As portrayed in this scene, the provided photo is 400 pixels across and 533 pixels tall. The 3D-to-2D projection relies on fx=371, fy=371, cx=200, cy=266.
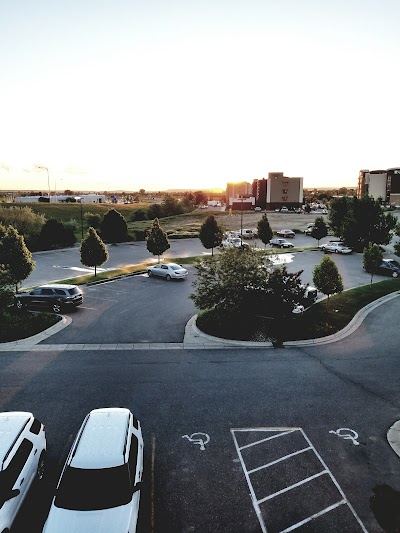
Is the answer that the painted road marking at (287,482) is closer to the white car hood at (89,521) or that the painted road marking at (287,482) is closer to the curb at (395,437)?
the curb at (395,437)

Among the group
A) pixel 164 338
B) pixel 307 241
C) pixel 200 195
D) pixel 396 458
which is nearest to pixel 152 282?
pixel 164 338

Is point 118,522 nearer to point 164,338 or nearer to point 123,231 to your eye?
point 164,338

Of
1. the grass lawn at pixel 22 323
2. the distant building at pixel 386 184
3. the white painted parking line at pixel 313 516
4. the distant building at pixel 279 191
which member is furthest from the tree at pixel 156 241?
the distant building at pixel 386 184

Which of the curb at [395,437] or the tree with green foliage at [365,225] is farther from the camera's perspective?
the tree with green foliage at [365,225]

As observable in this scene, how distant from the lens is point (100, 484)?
7.69 meters

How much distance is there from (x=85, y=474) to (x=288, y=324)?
566 inches

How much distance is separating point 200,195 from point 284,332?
513 ft

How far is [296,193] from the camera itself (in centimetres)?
11756

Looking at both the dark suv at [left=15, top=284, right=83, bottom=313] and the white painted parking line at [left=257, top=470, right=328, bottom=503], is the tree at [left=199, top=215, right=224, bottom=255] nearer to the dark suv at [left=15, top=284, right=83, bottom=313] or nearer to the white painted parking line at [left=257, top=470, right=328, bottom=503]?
the dark suv at [left=15, top=284, right=83, bottom=313]

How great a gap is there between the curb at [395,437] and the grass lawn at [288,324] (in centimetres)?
724

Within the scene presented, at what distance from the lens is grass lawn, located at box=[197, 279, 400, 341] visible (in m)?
19.0

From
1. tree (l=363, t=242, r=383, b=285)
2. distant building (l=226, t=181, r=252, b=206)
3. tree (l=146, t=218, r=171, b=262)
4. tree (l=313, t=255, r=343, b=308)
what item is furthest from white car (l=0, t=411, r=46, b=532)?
distant building (l=226, t=181, r=252, b=206)

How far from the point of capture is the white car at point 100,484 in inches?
275

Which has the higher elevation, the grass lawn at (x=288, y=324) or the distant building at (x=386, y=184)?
the distant building at (x=386, y=184)
